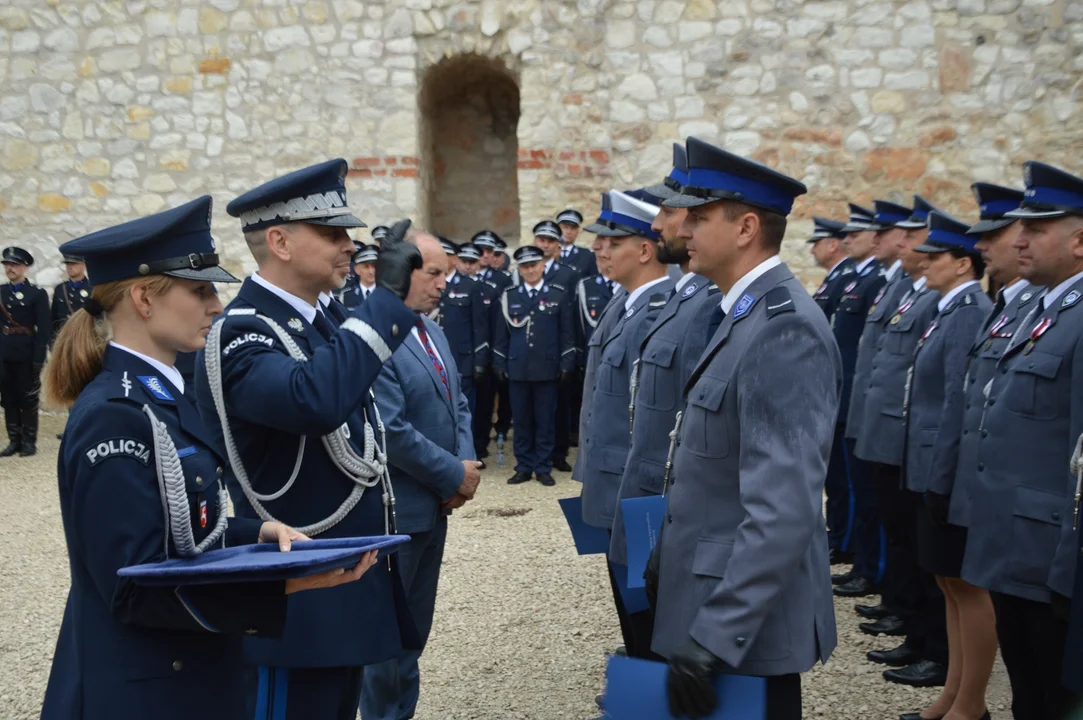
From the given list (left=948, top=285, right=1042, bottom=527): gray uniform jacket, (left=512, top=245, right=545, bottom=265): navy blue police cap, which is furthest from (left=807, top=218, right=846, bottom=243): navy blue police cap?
(left=948, top=285, right=1042, bottom=527): gray uniform jacket

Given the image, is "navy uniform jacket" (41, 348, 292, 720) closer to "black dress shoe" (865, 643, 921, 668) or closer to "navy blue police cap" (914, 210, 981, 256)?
"black dress shoe" (865, 643, 921, 668)

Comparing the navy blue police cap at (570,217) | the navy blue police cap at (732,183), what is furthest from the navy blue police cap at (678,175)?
the navy blue police cap at (570,217)

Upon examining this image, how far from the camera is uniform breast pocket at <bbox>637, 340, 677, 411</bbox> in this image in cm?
347

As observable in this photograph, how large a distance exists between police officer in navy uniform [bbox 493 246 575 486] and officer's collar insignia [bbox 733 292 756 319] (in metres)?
6.74

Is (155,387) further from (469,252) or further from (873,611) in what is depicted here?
(469,252)

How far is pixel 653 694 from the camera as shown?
7.14 feet

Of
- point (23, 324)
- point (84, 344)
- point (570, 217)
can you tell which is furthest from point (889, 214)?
point (23, 324)

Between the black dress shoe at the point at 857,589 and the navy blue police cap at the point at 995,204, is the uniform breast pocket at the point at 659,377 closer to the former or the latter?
the navy blue police cap at the point at 995,204

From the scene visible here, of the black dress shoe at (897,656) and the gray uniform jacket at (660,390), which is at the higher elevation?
the gray uniform jacket at (660,390)

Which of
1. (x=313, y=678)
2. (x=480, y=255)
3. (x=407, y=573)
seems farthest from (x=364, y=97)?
(x=313, y=678)

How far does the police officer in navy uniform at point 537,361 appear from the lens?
918 centimetres

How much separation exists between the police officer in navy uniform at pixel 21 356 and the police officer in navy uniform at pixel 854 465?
7974 millimetres

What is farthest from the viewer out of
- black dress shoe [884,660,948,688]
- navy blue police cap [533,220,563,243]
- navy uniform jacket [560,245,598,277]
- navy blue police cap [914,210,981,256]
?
navy uniform jacket [560,245,598,277]

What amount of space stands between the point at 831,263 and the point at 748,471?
6.39 meters
